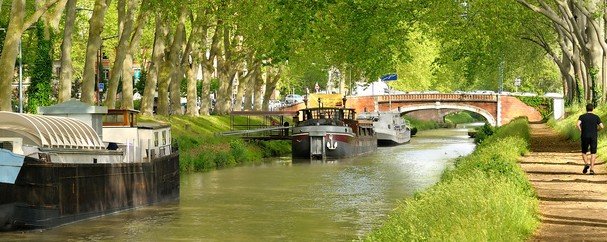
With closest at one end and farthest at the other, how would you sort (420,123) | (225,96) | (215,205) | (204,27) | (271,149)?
(215,205) → (204,27) → (271,149) → (225,96) → (420,123)

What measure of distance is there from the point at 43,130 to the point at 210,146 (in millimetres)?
27263

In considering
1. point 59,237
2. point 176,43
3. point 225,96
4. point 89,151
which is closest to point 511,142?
point 89,151

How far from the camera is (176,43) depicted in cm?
6038

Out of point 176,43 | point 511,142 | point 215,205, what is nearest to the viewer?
point 215,205

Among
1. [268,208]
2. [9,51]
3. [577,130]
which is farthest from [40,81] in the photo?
[268,208]

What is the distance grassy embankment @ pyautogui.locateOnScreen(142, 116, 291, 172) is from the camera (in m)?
53.8

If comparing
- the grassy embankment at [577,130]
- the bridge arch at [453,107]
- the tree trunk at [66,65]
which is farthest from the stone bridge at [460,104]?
the tree trunk at [66,65]

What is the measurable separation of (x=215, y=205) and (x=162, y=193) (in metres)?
1.63

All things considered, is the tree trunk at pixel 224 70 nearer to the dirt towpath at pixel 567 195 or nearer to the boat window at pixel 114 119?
the dirt towpath at pixel 567 195

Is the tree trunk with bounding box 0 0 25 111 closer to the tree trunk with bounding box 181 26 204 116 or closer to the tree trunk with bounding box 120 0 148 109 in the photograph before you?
the tree trunk with bounding box 120 0 148 109

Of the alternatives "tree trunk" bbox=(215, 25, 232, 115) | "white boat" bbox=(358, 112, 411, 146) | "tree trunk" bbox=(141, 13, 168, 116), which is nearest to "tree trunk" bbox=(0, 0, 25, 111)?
"tree trunk" bbox=(141, 13, 168, 116)

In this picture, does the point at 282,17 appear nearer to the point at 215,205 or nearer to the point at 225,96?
the point at 215,205

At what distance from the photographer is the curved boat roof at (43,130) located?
98.1 ft

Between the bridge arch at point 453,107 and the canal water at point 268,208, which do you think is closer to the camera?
the canal water at point 268,208
